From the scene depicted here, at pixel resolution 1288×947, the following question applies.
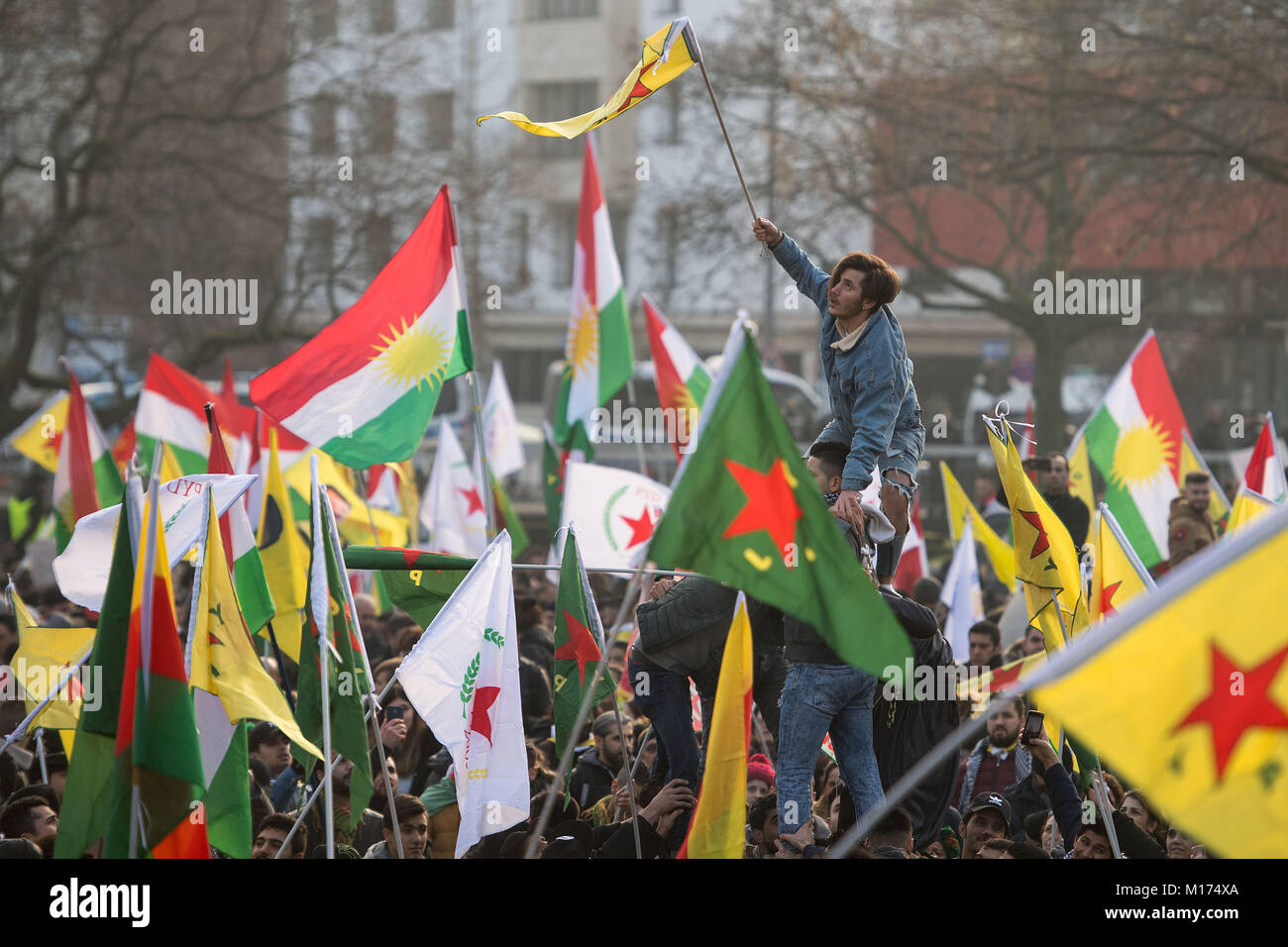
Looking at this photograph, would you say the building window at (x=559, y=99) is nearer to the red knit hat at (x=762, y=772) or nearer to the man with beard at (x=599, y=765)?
the man with beard at (x=599, y=765)

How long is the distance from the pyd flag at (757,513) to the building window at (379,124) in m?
20.9

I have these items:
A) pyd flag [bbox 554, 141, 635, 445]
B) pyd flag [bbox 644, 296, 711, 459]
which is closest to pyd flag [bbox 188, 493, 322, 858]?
pyd flag [bbox 554, 141, 635, 445]

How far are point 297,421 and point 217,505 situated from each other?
894mm

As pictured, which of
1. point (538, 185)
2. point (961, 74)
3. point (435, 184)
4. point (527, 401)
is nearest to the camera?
point (961, 74)

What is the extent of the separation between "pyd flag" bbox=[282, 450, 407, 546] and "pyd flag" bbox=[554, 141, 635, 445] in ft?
4.88

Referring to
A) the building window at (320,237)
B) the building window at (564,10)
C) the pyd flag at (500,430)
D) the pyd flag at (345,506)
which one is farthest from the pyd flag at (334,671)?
the building window at (564,10)

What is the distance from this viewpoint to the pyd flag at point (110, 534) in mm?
6059

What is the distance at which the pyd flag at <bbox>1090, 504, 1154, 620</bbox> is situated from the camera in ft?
20.0

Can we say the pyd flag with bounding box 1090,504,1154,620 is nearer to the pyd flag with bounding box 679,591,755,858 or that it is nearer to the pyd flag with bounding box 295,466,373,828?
the pyd flag with bounding box 679,591,755,858

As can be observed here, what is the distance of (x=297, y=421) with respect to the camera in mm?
6949

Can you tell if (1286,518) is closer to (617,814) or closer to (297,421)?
(617,814)

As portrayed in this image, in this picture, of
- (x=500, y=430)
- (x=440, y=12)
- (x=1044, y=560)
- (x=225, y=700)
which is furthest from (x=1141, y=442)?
(x=440, y=12)

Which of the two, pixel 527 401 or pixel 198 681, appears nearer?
pixel 198 681
